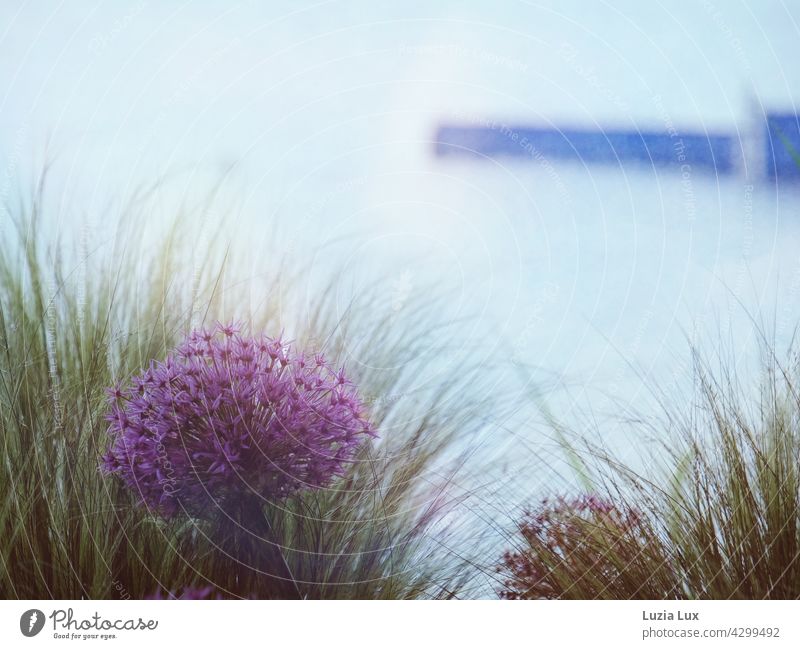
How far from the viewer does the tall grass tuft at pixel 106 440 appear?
1904mm

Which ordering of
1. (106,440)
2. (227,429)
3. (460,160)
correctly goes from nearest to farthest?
(227,429), (106,440), (460,160)

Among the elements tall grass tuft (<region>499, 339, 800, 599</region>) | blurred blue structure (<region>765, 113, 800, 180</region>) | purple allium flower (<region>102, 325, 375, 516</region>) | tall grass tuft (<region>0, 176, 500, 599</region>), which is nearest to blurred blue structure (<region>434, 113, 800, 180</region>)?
blurred blue structure (<region>765, 113, 800, 180</region>)

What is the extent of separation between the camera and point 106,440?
190 centimetres

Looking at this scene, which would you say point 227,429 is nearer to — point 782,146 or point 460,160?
point 460,160

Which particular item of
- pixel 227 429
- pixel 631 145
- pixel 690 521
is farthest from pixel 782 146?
pixel 227 429

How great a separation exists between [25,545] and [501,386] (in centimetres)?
99

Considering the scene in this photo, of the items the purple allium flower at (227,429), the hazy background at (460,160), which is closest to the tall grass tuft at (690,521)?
the hazy background at (460,160)

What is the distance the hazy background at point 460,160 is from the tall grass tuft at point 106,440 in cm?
6

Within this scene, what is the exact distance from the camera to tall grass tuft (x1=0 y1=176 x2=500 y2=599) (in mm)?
1904

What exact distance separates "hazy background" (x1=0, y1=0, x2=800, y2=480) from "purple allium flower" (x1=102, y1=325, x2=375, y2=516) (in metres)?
Result: 0.23

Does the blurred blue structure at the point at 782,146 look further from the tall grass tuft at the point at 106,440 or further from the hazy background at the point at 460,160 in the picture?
the tall grass tuft at the point at 106,440

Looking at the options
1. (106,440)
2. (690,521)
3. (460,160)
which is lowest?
(690,521)

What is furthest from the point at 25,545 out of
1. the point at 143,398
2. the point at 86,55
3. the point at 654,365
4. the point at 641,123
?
the point at 641,123

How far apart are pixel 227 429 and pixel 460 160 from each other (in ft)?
2.40
